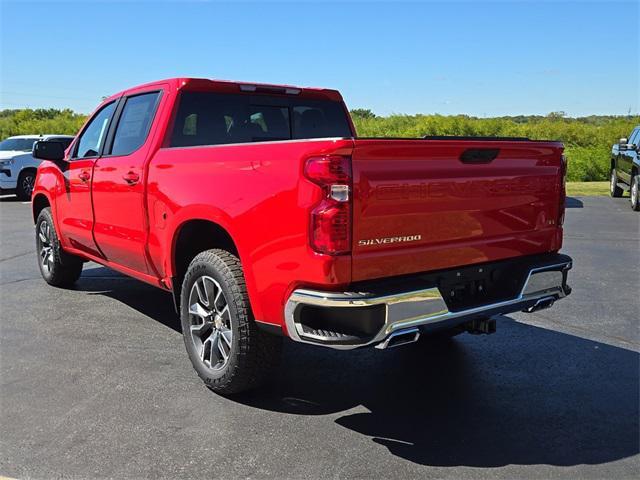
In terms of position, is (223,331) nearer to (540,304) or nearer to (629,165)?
(540,304)

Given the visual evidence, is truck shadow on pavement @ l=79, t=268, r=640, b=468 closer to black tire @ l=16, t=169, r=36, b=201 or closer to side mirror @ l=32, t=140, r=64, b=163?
side mirror @ l=32, t=140, r=64, b=163

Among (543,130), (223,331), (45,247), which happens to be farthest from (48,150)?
(543,130)

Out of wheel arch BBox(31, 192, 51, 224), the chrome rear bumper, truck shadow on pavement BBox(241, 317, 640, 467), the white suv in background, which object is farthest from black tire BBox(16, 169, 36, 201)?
the chrome rear bumper

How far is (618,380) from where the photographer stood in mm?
4137

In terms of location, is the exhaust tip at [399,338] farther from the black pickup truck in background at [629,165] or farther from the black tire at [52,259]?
the black pickup truck in background at [629,165]

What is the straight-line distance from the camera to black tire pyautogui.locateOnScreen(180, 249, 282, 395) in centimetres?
359

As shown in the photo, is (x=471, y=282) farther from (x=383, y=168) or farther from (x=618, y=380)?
(x=618, y=380)

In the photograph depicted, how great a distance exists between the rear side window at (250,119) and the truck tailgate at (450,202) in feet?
6.73

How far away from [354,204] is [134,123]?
9.02 ft

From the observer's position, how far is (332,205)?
3.00 m

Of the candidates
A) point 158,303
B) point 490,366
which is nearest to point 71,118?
point 158,303

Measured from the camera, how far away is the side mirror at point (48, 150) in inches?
228

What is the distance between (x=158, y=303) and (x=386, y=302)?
3785 mm

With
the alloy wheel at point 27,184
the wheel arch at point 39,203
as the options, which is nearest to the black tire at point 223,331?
the wheel arch at point 39,203
